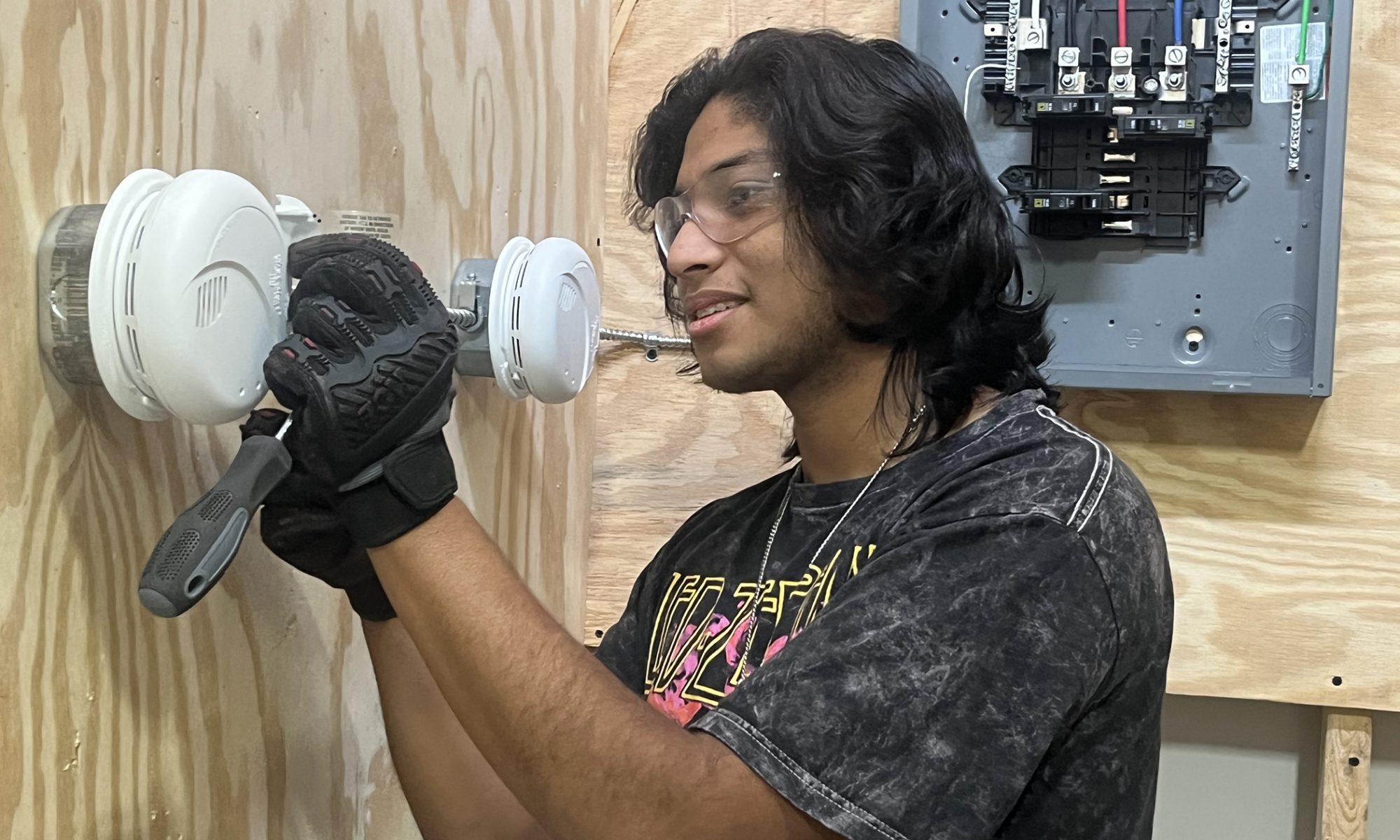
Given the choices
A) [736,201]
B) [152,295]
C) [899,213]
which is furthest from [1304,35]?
[152,295]

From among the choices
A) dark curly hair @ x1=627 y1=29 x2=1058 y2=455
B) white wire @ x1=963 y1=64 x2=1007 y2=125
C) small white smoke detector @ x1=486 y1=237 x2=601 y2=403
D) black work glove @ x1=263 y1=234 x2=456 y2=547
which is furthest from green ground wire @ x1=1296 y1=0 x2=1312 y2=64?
black work glove @ x1=263 y1=234 x2=456 y2=547

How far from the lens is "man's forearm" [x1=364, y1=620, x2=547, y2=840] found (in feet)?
3.61

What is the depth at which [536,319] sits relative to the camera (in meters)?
1.25

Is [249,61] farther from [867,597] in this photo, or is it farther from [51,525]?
[867,597]

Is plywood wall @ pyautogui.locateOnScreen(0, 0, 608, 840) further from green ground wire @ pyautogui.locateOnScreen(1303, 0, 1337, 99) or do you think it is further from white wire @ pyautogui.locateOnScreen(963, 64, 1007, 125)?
green ground wire @ pyautogui.locateOnScreen(1303, 0, 1337, 99)

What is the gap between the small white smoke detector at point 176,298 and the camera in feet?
2.46

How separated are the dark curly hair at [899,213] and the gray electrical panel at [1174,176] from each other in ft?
1.44

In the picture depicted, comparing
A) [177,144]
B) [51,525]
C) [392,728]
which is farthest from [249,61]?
[392,728]

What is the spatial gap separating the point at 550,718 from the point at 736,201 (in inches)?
21.9

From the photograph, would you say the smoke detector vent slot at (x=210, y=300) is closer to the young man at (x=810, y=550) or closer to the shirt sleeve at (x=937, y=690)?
the young man at (x=810, y=550)

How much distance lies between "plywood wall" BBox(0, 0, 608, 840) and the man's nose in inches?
11.5

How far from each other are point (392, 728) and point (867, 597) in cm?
52

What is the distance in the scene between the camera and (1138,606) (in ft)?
2.89

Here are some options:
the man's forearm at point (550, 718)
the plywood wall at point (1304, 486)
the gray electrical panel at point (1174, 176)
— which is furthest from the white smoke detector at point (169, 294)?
the plywood wall at point (1304, 486)
